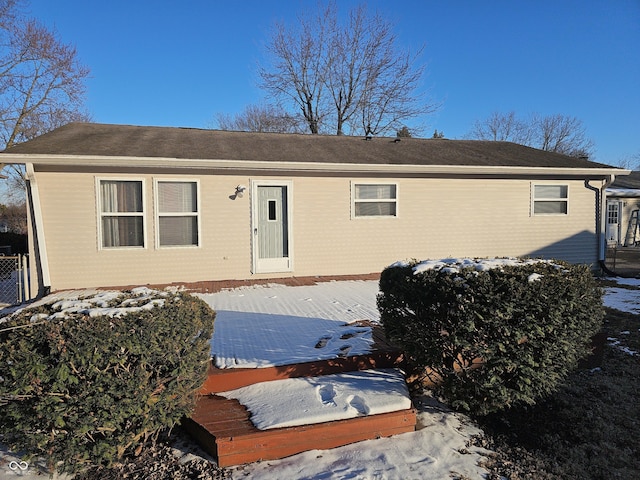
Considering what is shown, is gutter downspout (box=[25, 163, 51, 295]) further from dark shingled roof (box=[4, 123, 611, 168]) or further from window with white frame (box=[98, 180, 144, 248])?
window with white frame (box=[98, 180, 144, 248])

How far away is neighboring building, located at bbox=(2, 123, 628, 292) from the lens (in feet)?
25.1

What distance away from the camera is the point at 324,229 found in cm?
890

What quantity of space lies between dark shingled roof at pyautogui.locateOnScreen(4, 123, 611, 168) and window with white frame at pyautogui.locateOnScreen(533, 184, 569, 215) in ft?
1.95

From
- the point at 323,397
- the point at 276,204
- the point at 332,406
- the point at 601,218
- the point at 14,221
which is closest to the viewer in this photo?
the point at 332,406

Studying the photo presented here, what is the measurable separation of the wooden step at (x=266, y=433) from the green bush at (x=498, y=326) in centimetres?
52

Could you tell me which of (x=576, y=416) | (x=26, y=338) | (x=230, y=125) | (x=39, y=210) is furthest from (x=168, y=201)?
(x=230, y=125)

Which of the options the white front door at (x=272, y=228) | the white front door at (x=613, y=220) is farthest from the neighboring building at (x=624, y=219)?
the white front door at (x=272, y=228)

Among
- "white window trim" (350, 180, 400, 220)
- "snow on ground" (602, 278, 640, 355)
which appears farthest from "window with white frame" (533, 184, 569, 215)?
"white window trim" (350, 180, 400, 220)

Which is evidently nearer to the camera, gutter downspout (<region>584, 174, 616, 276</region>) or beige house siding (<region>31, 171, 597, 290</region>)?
beige house siding (<region>31, 171, 597, 290</region>)

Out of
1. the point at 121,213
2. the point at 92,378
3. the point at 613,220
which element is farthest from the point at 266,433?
the point at 613,220

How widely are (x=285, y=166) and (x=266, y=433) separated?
6.34 m

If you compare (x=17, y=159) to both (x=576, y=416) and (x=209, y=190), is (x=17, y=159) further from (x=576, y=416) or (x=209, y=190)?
(x=576, y=416)

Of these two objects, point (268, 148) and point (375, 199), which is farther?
point (268, 148)

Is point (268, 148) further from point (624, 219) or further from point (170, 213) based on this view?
point (624, 219)
